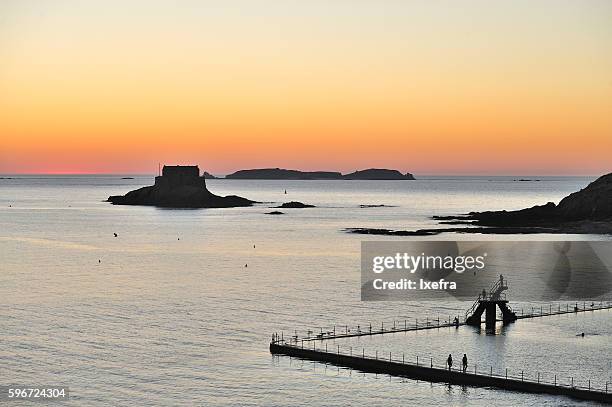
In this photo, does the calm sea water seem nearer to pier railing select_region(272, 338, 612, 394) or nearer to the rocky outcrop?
pier railing select_region(272, 338, 612, 394)

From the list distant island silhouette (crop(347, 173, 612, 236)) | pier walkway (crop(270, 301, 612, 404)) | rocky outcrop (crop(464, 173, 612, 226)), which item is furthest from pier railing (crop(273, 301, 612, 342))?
rocky outcrop (crop(464, 173, 612, 226))

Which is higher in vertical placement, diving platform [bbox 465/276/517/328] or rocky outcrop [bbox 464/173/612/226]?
rocky outcrop [bbox 464/173/612/226]

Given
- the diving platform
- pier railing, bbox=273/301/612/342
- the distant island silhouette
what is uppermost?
the distant island silhouette

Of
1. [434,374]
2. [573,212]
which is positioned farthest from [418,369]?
[573,212]

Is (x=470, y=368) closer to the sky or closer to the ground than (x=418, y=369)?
closer to the ground

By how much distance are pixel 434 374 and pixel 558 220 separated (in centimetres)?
12136

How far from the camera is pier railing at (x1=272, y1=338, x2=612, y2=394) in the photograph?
50431 millimetres

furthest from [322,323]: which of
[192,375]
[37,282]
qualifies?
[37,282]

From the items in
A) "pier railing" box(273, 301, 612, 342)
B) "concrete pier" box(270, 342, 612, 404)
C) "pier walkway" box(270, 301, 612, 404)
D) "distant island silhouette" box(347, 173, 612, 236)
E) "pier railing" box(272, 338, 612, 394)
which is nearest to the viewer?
"concrete pier" box(270, 342, 612, 404)

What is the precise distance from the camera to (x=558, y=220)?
167375 mm

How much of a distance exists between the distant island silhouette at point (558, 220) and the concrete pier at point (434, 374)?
97712 millimetres

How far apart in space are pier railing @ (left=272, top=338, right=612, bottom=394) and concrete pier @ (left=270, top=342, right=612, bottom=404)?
0.20ft

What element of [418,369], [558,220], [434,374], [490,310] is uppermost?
[558,220]

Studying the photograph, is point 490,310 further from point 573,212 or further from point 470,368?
point 573,212
